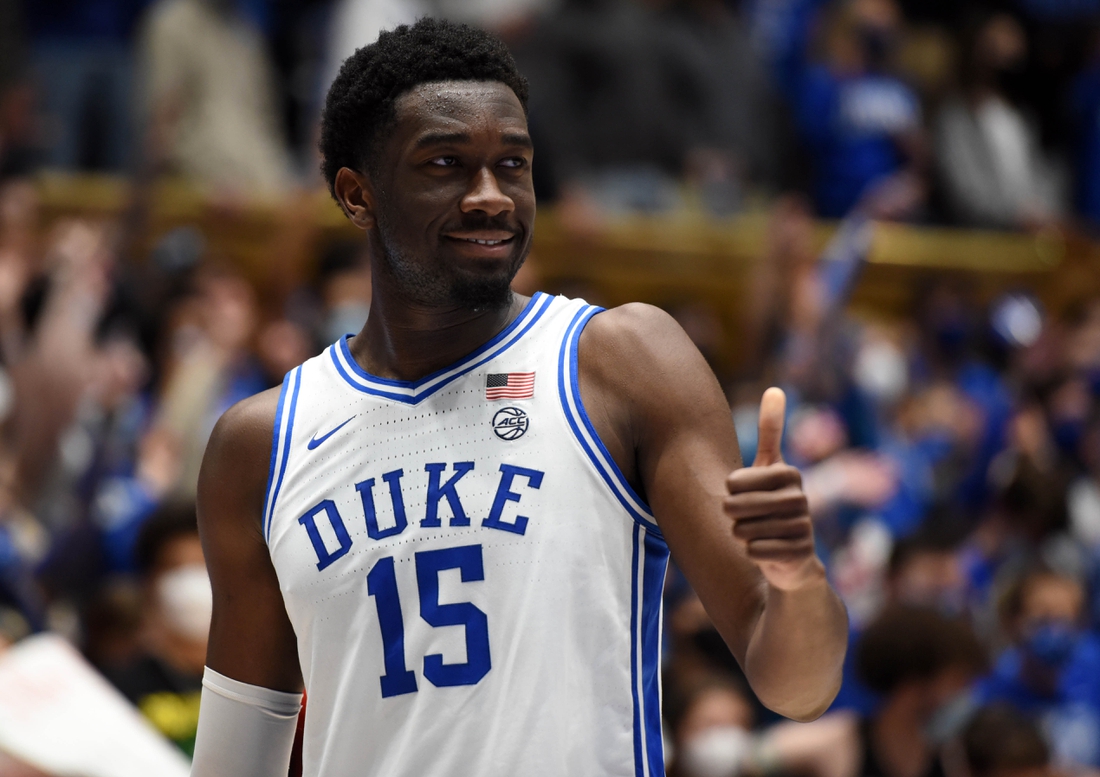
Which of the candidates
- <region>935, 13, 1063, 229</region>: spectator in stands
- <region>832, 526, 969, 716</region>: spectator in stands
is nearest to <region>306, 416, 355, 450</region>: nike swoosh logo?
<region>832, 526, 969, 716</region>: spectator in stands

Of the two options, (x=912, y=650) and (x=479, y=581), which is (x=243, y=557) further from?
(x=912, y=650)

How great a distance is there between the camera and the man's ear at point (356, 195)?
2.31 m

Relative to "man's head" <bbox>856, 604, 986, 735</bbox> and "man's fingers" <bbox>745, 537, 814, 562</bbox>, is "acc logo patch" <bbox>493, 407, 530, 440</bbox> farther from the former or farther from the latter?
"man's head" <bbox>856, 604, 986, 735</bbox>

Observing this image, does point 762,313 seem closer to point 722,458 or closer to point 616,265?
point 616,265

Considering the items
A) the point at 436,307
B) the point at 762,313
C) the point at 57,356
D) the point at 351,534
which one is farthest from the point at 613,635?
the point at 762,313

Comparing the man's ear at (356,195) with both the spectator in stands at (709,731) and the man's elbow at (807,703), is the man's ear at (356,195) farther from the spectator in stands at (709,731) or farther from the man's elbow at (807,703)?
the spectator in stands at (709,731)

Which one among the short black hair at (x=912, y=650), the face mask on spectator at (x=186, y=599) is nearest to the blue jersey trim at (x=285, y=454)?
the face mask on spectator at (x=186, y=599)

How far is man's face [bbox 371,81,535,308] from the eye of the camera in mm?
2160

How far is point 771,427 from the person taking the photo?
1.88 metres

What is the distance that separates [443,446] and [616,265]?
6.14 metres

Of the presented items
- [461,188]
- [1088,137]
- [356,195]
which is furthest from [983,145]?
[461,188]

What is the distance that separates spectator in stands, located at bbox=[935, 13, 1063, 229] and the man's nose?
8.51 m

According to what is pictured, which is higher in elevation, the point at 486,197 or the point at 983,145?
the point at 983,145

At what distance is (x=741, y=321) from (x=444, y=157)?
6264 millimetres
